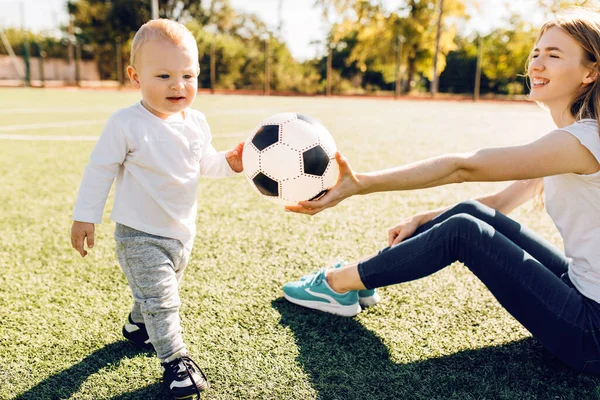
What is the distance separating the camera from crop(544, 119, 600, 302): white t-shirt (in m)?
1.90

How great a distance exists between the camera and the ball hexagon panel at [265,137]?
2.09m

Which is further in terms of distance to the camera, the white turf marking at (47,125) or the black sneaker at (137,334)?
the white turf marking at (47,125)

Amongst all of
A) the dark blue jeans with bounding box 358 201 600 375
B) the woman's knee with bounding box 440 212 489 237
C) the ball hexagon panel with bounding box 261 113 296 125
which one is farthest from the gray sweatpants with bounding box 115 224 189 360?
the woman's knee with bounding box 440 212 489 237

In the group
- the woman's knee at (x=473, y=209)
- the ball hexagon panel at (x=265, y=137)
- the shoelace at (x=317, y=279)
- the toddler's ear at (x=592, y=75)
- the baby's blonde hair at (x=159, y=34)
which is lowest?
the shoelace at (x=317, y=279)

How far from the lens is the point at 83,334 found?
87.1 inches

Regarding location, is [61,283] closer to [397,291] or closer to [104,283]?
[104,283]

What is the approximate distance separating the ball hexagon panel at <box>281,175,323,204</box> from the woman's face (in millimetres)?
1025

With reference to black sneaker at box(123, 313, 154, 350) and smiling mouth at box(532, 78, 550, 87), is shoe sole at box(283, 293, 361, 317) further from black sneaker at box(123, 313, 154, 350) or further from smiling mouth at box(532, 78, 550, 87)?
smiling mouth at box(532, 78, 550, 87)

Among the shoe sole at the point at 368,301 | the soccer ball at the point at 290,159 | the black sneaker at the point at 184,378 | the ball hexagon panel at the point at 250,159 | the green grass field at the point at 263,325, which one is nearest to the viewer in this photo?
the black sneaker at the point at 184,378

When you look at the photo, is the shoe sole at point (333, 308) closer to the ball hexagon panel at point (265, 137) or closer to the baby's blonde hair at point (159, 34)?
the ball hexagon panel at point (265, 137)

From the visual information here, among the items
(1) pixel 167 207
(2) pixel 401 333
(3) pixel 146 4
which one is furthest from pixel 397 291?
(3) pixel 146 4

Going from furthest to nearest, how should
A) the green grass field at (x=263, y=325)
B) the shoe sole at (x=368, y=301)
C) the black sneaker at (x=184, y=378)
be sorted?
the shoe sole at (x=368, y=301) < the green grass field at (x=263, y=325) < the black sneaker at (x=184, y=378)

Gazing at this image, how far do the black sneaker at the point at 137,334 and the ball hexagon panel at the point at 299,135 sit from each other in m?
1.05

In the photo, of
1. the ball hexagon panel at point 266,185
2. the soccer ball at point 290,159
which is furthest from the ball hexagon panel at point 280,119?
the ball hexagon panel at point 266,185
